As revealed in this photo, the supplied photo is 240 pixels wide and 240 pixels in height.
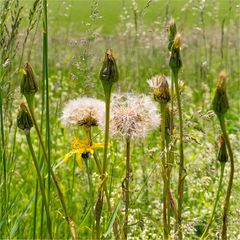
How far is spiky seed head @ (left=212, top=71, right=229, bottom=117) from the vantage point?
1055mm

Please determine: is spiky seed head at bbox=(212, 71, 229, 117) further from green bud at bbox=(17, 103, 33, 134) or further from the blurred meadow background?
green bud at bbox=(17, 103, 33, 134)

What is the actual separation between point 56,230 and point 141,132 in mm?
716

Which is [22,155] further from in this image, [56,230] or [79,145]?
[79,145]

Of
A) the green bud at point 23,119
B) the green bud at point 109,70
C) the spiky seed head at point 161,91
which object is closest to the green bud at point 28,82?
the green bud at point 23,119

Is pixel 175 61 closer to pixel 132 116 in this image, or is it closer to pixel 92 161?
pixel 132 116

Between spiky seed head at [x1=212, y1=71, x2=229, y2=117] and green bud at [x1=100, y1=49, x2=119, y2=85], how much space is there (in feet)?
0.66

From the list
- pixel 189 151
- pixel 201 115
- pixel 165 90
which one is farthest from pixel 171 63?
pixel 189 151

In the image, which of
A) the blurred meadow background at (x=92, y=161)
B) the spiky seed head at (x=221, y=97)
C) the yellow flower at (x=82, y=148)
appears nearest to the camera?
the spiky seed head at (x=221, y=97)

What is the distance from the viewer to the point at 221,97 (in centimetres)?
108

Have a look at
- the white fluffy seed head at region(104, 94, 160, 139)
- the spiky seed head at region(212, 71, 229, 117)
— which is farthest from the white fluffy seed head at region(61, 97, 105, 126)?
the spiky seed head at region(212, 71, 229, 117)

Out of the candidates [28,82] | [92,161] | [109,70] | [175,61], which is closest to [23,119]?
[28,82]

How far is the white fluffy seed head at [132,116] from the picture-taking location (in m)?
1.36

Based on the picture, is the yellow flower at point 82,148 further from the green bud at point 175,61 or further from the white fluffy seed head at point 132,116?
the green bud at point 175,61

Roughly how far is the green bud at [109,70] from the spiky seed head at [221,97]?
0.20m
